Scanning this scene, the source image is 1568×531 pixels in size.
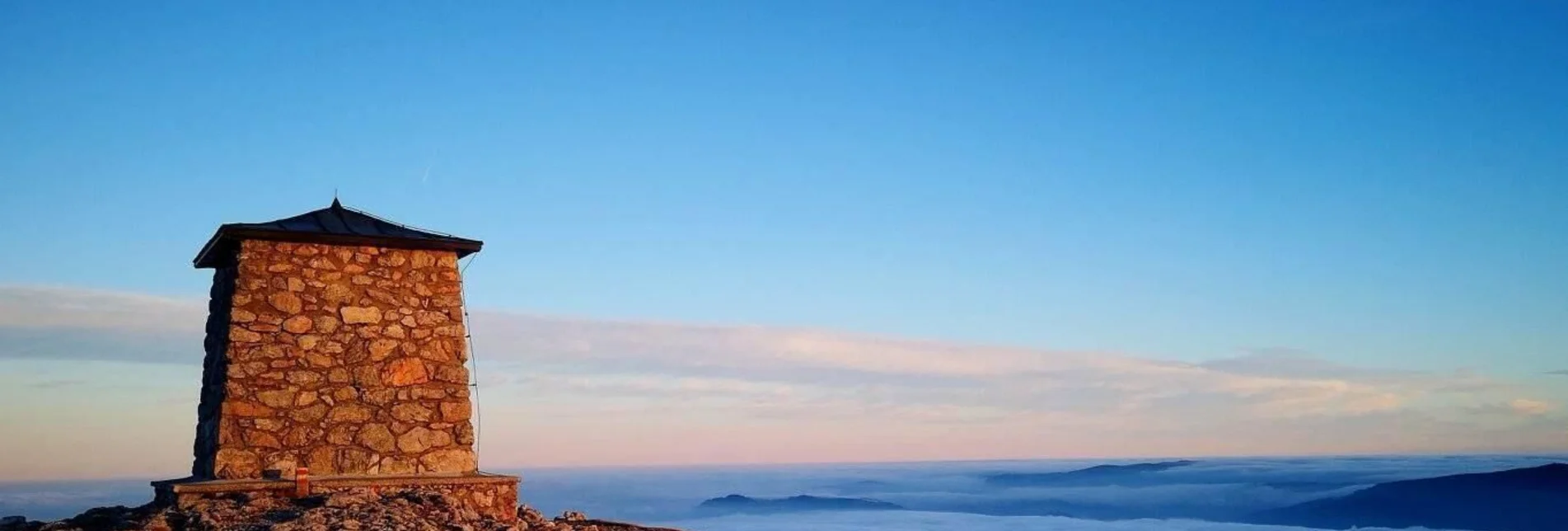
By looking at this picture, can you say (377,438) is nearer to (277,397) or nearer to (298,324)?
(277,397)

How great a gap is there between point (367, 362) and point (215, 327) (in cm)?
186

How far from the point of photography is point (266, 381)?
37.8 ft

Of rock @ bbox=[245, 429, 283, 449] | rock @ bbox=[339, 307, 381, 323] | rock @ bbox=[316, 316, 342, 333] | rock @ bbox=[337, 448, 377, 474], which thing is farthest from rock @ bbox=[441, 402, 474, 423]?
rock @ bbox=[245, 429, 283, 449]

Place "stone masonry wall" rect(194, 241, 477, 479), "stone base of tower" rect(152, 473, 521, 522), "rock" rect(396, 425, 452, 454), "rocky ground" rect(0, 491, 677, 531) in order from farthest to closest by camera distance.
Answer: "rock" rect(396, 425, 452, 454)
"stone masonry wall" rect(194, 241, 477, 479)
"stone base of tower" rect(152, 473, 521, 522)
"rocky ground" rect(0, 491, 677, 531)

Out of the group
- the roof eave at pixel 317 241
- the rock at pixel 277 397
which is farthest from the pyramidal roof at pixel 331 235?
the rock at pixel 277 397

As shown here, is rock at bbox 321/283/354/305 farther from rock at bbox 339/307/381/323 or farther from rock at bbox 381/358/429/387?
rock at bbox 381/358/429/387

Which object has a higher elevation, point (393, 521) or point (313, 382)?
point (313, 382)

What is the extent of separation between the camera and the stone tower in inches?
450

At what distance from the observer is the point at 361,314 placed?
474 inches

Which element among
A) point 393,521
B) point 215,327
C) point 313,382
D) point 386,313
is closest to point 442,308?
point 386,313

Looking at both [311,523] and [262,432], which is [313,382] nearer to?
[262,432]

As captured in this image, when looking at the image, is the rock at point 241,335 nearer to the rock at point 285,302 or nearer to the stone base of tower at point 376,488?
the rock at point 285,302

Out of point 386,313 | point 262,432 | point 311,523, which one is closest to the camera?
point 311,523

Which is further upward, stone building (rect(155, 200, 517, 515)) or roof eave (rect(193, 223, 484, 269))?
roof eave (rect(193, 223, 484, 269))
